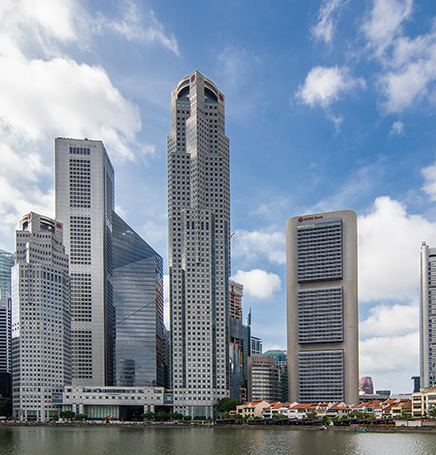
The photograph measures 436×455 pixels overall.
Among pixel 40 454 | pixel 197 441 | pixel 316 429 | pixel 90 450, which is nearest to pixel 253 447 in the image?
pixel 197 441

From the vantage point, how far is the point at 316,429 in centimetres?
19462

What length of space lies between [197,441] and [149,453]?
99.6 ft

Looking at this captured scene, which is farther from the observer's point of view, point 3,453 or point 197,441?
point 197,441

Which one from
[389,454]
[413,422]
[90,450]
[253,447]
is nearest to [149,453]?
[90,450]

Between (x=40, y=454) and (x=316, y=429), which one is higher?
(x=40, y=454)

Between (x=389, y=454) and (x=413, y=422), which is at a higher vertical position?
(x=389, y=454)

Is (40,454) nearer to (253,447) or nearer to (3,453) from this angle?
(3,453)

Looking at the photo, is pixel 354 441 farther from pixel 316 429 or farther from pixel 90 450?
pixel 90 450

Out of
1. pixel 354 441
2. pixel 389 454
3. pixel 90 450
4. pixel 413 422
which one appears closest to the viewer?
pixel 389 454

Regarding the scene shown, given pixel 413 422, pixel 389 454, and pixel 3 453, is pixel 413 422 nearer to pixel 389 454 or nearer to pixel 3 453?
pixel 389 454

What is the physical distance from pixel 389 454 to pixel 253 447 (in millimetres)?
29592

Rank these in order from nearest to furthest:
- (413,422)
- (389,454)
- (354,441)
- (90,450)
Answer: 1. (389,454)
2. (90,450)
3. (354,441)
4. (413,422)

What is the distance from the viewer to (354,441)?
147 metres

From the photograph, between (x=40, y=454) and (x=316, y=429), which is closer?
(x=40, y=454)
